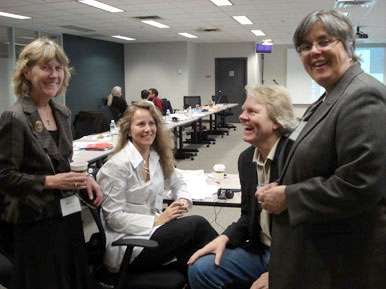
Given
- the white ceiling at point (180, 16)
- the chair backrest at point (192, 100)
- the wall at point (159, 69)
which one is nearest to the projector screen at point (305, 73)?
the white ceiling at point (180, 16)

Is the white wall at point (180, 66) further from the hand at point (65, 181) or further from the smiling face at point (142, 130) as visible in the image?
the hand at point (65, 181)

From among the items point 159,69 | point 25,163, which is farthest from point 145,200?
point 159,69

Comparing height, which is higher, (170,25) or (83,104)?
(170,25)

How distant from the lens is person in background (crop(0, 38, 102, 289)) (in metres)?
1.58

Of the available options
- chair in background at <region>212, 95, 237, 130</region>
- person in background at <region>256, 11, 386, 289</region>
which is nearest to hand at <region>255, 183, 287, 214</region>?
person in background at <region>256, 11, 386, 289</region>

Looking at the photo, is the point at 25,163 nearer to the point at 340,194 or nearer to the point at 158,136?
the point at 158,136

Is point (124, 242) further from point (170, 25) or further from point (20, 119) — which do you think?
point (170, 25)

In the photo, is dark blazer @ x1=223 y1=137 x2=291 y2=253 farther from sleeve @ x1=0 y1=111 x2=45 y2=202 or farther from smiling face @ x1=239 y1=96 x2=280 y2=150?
sleeve @ x1=0 y1=111 x2=45 y2=202

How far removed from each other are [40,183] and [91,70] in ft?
36.8

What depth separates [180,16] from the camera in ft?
27.2

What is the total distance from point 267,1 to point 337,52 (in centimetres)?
609

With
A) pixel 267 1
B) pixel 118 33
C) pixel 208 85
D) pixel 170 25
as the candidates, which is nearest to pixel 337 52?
pixel 267 1

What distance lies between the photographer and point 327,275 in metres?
1.25

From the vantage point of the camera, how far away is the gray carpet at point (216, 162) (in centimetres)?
414
